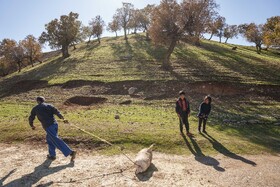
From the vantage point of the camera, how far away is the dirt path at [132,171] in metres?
10.6

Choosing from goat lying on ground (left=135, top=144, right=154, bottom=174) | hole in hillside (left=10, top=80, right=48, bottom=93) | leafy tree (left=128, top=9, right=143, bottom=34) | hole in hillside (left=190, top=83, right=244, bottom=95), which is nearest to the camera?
goat lying on ground (left=135, top=144, right=154, bottom=174)

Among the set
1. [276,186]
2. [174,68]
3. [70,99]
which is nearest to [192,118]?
[276,186]

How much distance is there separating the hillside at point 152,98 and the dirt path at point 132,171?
4.74 feet

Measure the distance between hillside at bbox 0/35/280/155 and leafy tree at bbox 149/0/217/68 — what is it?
18.5 feet

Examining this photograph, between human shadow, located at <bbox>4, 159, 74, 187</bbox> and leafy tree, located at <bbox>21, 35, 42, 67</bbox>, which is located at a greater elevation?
leafy tree, located at <bbox>21, 35, 42, 67</bbox>

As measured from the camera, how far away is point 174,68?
146 feet

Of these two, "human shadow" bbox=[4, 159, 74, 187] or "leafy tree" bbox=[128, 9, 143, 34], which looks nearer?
"human shadow" bbox=[4, 159, 74, 187]

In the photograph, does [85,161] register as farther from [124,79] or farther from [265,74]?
[265,74]

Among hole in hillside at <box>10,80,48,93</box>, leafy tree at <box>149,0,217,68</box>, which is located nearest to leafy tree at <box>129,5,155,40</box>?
leafy tree at <box>149,0,217,68</box>

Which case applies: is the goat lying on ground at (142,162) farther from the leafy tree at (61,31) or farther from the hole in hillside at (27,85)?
the leafy tree at (61,31)

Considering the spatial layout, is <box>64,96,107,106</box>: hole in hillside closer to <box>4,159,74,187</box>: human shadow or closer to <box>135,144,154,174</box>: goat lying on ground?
<box>4,159,74,187</box>: human shadow

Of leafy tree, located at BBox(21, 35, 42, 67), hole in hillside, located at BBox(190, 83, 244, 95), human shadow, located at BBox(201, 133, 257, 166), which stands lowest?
human shadow, located at BBox(201, 133, 257, 166)

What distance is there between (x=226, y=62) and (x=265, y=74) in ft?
28.7

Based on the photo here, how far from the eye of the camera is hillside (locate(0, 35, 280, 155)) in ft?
53.0
